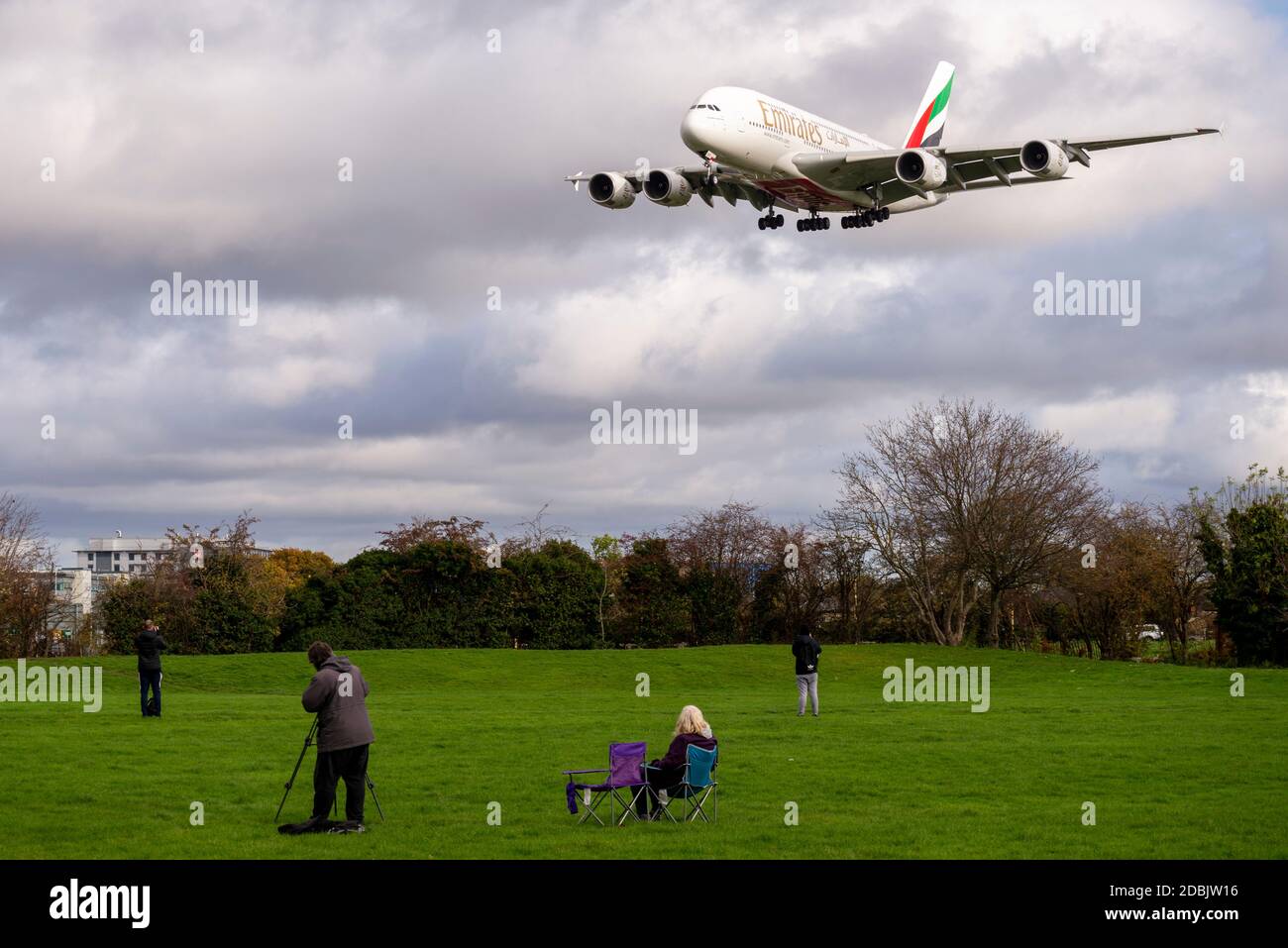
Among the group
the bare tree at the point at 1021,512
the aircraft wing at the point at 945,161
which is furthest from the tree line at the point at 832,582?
the aircraft wing at the point at 945,161

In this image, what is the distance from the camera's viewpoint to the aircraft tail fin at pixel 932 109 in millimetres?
55688

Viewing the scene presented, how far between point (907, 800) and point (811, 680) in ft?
37.2

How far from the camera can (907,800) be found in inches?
671

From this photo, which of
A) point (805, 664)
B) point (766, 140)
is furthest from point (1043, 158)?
point (805, 664)

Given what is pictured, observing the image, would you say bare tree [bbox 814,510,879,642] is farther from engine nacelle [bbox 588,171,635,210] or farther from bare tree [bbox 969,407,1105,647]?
engine nacelle [bbox 588,171,635,210]

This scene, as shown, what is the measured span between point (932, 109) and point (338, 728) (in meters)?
47.4

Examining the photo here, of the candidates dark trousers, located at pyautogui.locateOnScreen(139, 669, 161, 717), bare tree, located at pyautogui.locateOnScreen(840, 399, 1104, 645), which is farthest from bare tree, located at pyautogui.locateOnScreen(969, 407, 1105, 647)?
dark trousers, located at pyautogui.locateOnScreen(139, 669, 161, 717)

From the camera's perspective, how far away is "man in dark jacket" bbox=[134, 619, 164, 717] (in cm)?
2756

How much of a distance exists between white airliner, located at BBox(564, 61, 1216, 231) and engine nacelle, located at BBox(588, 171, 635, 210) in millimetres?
26

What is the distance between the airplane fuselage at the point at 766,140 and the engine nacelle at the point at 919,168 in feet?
9.03

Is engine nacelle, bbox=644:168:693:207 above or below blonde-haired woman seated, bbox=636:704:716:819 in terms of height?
above
